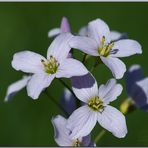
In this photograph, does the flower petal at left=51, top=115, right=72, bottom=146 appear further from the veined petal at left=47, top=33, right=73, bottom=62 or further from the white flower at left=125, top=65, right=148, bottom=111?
the white flower at left=125, top=65, right=148, bottom=111

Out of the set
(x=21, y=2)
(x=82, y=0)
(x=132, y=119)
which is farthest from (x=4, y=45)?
(x=132, y=119)

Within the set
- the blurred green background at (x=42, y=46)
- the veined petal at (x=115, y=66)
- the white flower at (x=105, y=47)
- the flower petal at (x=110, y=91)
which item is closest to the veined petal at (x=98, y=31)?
the white flower at (x=105, y=47)

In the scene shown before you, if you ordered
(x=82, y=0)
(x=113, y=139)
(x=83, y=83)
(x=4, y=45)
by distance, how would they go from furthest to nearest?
(x=82, y=0)
(x=4, y=45)
(x=113, y=139)
(x=83, y=83)

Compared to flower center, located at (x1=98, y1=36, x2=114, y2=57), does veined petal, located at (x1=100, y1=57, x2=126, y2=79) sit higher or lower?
lower

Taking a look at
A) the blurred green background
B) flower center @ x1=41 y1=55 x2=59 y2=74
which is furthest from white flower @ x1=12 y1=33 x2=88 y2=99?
the blurred green background

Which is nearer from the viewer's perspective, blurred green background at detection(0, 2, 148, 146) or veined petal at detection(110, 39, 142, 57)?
veined petal at detection(110, 39, 142, 57)

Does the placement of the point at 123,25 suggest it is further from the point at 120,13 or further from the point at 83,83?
the point at 83,83

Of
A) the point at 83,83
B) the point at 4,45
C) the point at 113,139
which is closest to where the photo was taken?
the point at 83,83
